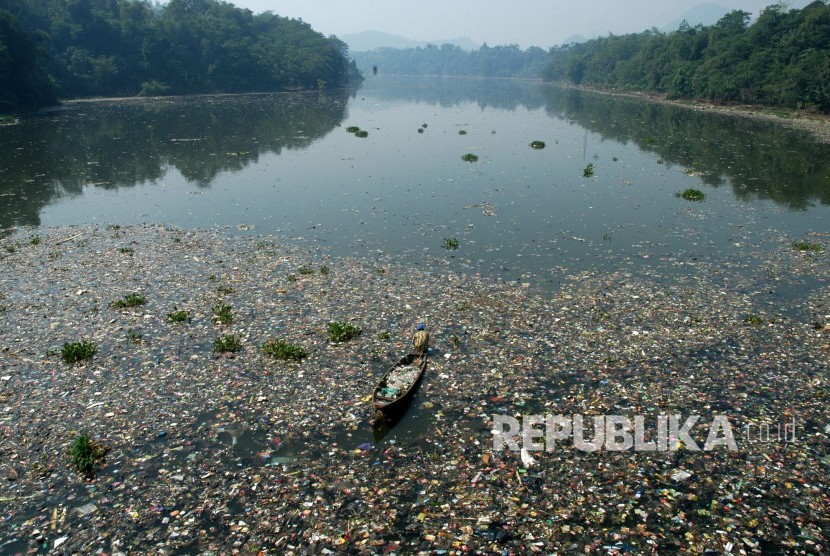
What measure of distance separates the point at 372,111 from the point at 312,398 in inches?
4253

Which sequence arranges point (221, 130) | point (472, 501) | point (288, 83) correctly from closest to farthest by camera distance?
point (472, 501) → point (221, 130) → point (288, 83)

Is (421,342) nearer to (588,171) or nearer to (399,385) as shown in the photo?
(399,385)

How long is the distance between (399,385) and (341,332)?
13.1ft

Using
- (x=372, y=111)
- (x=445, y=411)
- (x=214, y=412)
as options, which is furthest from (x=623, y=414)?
(x=372, y=111)

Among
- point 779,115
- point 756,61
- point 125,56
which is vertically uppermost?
point 125,56

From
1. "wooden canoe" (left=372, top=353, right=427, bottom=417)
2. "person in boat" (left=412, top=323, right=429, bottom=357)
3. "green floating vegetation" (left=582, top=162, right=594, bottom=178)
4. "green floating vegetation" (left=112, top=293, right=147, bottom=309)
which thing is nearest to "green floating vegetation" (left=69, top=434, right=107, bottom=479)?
"wooden canoe" (left=372, top=353, right=427, bottom=417)

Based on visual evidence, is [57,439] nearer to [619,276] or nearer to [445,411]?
[445,411]

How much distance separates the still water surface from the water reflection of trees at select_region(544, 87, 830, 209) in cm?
34

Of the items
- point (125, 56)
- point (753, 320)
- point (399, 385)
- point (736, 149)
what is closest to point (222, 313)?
point (399, 385)

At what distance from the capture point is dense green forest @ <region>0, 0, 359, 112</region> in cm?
8989

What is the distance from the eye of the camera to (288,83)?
190m

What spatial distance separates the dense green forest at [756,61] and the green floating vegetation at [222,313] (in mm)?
103215

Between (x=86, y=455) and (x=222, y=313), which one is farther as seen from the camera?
(x=222, y=313)

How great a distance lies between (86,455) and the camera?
12.3m
